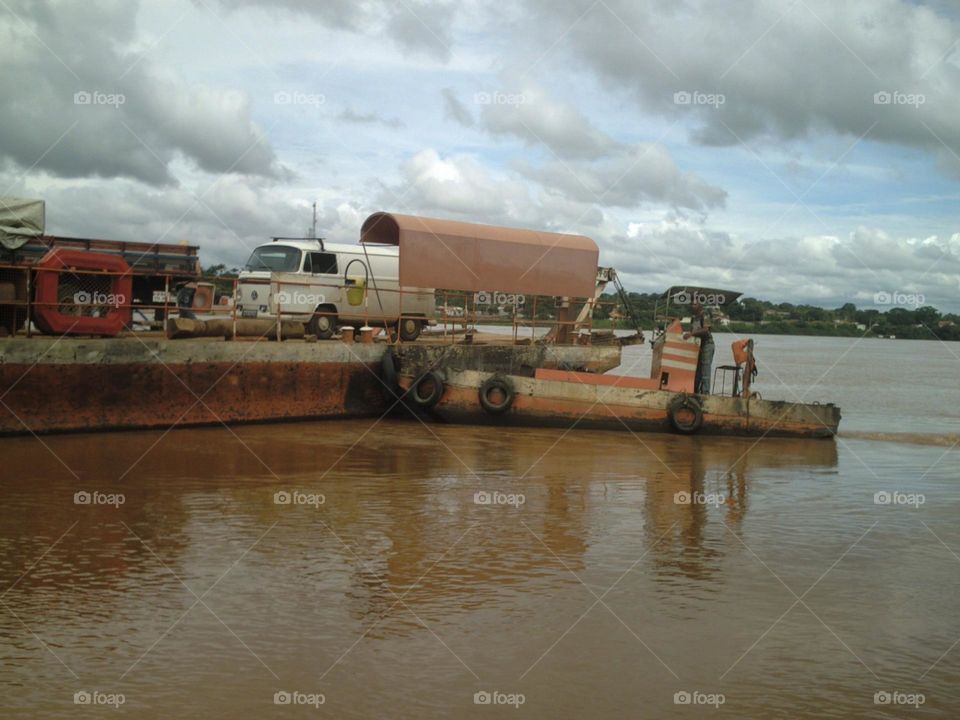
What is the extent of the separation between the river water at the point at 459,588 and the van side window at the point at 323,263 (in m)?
6.26

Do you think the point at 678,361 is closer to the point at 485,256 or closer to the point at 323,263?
the point at 485,256

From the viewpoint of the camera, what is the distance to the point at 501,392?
1684cm

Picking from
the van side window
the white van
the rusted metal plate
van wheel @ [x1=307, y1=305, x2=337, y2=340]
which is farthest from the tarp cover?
van wheel @ [x1=307, y1=305, x2=337, y2=340]

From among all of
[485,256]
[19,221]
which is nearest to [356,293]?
[485,256]

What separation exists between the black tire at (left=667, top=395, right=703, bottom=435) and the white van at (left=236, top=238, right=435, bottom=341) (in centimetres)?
547

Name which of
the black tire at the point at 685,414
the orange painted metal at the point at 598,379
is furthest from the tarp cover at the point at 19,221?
the black tire at the point at 685,414

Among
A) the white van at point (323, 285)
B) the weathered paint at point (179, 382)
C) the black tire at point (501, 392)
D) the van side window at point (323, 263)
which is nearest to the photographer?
the weathered paint at point (179, 382)

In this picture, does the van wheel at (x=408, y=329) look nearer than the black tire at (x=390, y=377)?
No

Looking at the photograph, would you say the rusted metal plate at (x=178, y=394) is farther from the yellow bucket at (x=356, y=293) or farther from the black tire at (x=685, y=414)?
the black tire at (x=685, y=414)

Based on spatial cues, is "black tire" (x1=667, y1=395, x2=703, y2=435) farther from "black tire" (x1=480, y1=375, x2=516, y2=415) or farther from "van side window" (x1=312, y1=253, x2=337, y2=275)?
"van side window" (x1=312, y1=253, x2=337, y2=275)

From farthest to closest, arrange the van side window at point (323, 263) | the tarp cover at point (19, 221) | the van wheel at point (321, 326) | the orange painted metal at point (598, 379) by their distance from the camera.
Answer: the van side window at point (323, 263) < the van wheel at point (321, 326) < the orange painted metal at point (598, 379) < the tarp cover at point (19, 221)

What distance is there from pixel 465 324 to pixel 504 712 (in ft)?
48.8

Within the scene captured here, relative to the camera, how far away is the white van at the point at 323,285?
18.2 meters

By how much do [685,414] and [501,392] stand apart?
340 cm
